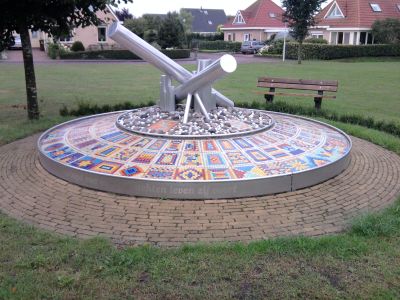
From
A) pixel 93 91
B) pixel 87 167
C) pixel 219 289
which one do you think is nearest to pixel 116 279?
pixel 219 289

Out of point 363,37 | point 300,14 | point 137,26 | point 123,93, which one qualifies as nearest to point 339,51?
point 300,14

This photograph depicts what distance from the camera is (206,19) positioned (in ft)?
241

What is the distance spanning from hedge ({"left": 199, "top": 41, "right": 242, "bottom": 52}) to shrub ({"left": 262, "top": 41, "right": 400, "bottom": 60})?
13114mm

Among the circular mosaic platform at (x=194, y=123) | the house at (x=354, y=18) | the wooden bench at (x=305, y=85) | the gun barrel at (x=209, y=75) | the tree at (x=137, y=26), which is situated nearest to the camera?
the gun barrel at (x=209, y=75)

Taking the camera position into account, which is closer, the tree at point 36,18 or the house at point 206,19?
the tree at point 36,18

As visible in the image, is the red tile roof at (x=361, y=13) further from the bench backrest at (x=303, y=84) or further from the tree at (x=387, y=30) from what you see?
the bench backrest at (x=303, y=84)

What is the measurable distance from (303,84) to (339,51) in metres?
28.0

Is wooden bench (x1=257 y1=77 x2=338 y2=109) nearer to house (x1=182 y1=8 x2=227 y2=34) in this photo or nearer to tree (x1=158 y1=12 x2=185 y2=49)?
tree (x1=158 y1=12 x2=185 y2=49)

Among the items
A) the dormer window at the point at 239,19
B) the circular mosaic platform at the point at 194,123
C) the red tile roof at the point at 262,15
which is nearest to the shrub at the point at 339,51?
the red tile roof at the point at 262,15

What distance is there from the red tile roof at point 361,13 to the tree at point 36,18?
1534 inches

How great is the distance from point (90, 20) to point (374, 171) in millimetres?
7252

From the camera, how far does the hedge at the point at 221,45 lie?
51719mm

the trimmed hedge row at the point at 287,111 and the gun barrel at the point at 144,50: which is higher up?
the gun barrel at the point at 144,50

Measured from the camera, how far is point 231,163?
243 inches
